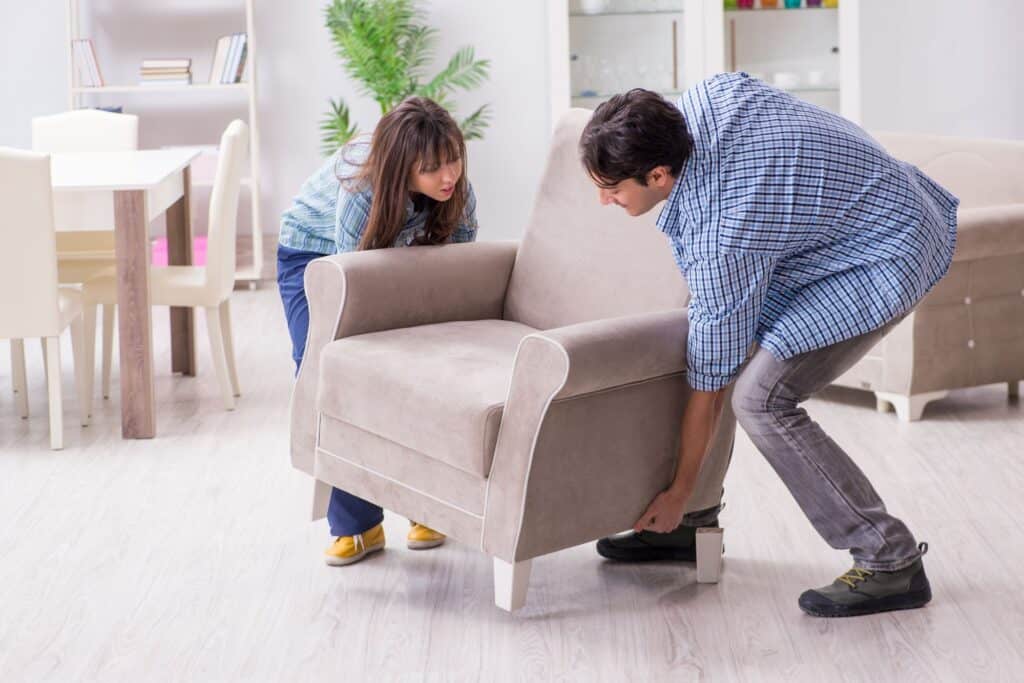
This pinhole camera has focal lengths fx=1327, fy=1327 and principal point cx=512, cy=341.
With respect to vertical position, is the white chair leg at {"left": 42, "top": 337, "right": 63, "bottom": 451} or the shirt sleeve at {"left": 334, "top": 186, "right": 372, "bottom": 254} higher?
the shirt sleeve at {"left": 334, "top": 186, "right": 372, "bottom": 254}

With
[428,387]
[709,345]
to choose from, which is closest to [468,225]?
[428,387]

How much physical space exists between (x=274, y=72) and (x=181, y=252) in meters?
2.01

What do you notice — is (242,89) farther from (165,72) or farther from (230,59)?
(165,72)

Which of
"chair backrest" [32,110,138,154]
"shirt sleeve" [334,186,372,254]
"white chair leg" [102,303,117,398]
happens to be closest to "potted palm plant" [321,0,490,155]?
"chair backrest" [32,110,138,154]

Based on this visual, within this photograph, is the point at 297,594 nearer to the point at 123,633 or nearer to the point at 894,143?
the point at 123,633

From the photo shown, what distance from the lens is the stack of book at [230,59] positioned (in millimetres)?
5832

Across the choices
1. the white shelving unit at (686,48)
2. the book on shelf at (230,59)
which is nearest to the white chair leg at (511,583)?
the white shelving unit at (686,48)

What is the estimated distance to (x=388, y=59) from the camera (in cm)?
580

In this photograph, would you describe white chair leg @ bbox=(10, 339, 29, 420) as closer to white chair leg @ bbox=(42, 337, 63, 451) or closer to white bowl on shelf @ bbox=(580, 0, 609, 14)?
white chair leg @ bbox=(42, 337, 63, 451)

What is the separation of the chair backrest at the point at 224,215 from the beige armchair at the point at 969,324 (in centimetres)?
188

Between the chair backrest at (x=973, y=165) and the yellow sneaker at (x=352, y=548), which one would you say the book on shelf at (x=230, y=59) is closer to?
the chair backrest at (x=973, y=165)

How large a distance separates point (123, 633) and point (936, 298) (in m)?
2.33

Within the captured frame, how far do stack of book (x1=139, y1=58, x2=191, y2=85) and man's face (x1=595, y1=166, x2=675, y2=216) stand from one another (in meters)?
4.03

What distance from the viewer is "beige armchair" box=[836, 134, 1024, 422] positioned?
11.9ft
